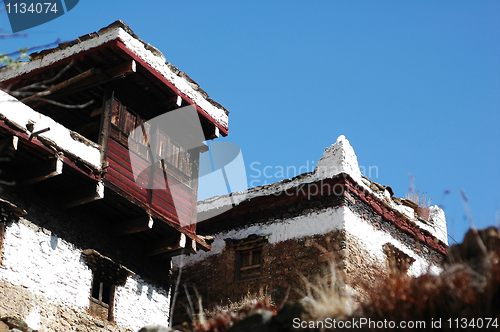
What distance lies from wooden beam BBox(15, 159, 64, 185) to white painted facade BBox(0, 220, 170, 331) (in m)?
0.76

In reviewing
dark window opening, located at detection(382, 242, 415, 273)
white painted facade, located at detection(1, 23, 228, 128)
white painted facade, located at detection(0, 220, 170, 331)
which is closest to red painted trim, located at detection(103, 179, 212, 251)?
white painted facade, located at detection(0, 220, 170, 331)

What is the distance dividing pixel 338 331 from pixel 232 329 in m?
1.34

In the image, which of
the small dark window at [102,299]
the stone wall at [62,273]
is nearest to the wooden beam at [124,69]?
the stone wall at [62,273]

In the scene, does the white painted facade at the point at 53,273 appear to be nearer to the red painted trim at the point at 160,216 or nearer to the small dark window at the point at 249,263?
the red painted trim at the point at 160,216

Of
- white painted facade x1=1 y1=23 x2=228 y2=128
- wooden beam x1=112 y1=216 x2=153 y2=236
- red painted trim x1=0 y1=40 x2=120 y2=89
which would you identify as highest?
white painted facade x1=1 y1=23 x2=228 y2=128

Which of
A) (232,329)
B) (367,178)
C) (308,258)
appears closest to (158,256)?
(308,258)

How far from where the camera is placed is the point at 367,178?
15.7 meters

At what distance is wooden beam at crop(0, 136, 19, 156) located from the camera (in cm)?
991

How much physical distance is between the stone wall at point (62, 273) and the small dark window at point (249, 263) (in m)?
2.67

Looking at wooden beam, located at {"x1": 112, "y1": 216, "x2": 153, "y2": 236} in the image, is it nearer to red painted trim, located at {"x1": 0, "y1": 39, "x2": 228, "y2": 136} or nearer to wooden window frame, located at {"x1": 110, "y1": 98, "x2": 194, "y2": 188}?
wooden window frame, located at {"x1": 110, "y1": 98, "x2": 194, "y2": 188}

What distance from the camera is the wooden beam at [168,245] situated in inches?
505

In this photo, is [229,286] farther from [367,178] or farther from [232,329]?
[232,329]

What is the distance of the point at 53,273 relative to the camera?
10.9 meters

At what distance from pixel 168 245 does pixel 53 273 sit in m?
2.74
